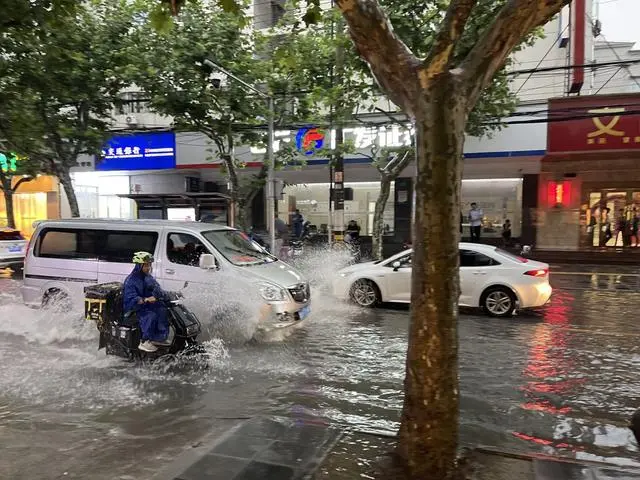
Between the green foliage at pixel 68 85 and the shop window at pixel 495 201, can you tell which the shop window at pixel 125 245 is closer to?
the green foliage at pixel 68 85

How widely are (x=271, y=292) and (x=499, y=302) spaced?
15.9ft

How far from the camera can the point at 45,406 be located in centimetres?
552

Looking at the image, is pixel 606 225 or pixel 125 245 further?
pixel 606 225

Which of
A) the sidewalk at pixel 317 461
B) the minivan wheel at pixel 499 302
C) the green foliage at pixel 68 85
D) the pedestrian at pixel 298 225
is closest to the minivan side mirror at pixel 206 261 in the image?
the sidewalk at pixel 317 461

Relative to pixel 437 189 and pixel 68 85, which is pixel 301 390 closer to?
pixel 437 189

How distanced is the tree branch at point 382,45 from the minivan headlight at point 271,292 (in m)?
4.46

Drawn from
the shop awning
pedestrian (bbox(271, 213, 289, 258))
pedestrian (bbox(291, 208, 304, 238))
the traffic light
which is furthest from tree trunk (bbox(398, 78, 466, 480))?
the traffic light

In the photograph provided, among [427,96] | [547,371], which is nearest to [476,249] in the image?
[547,371]

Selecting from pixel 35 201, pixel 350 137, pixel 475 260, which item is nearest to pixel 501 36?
pixel 475 260

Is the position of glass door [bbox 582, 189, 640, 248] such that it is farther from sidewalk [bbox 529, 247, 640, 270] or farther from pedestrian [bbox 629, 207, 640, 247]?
sidewalk [bbox 529, 247, 640, 270]

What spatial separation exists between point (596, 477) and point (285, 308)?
4850 millimetres

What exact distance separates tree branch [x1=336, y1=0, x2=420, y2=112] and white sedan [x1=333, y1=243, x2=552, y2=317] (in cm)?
665

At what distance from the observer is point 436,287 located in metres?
3.69

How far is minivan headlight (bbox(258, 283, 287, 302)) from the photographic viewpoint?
7.85 meters
